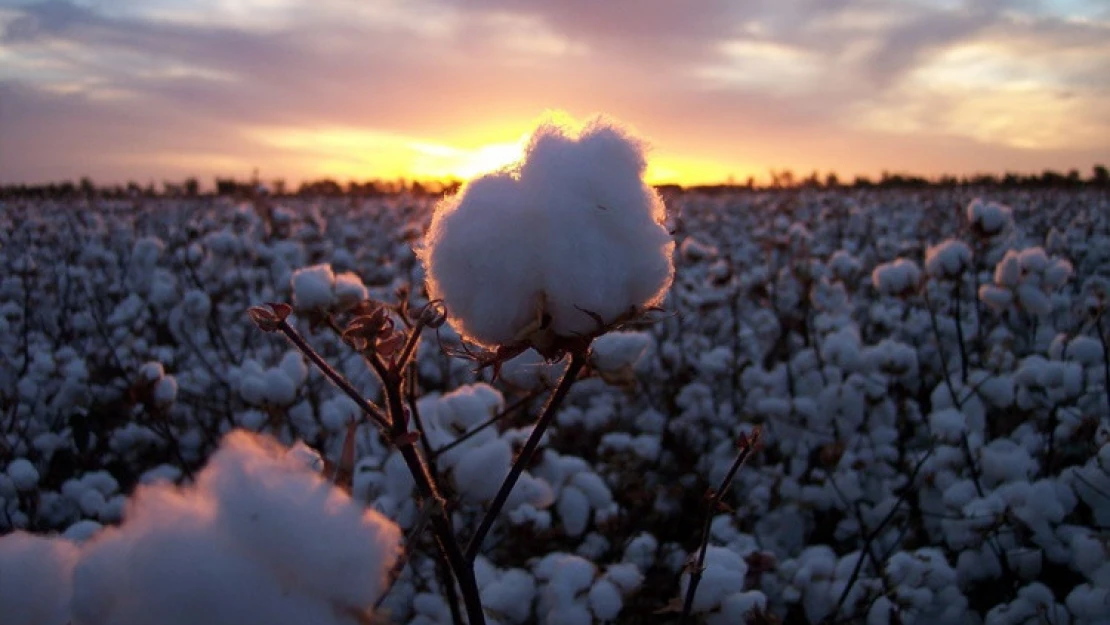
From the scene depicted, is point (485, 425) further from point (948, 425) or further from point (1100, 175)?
point (1100, 175)

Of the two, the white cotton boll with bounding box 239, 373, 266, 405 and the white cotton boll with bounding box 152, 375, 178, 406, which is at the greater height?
the white cotton boll with bounding box 239, 373, 266, 405

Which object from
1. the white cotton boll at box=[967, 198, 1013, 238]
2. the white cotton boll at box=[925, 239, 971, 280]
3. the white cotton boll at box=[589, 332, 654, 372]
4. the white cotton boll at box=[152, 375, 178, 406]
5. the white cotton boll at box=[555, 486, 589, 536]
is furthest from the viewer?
the white cotton boll at box=[925, 239, 971, 280]

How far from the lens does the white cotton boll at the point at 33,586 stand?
2.09 ft

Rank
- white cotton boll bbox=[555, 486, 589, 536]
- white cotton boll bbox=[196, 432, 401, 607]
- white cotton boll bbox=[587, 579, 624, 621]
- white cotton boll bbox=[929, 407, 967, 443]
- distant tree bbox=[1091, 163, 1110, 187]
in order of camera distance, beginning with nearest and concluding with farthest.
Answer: white cotton boll bbox=[196, 432, 401, 607] < white cotton boll bbox=[587, 579, 624, 621] < white cotton boll bbox=[555, 486, 589, 536] < white cotton boll bbox=[929, 407, 967, 443] < distant tree bbox=[1091, 163, 1110, 187]

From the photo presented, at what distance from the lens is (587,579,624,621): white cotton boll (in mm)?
1671

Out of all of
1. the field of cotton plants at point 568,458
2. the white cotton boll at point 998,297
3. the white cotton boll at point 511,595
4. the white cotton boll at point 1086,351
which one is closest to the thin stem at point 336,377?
the field of cotton plants at point 568,458

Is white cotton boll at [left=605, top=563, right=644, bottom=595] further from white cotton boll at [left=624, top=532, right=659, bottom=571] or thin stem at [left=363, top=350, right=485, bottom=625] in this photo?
thin stem at [left=363, top=350, right=485, bottom=625]

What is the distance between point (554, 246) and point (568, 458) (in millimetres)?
1735

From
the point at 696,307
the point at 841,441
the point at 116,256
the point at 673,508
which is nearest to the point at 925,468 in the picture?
the point at 841,441

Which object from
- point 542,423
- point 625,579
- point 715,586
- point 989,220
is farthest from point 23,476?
point 989,220

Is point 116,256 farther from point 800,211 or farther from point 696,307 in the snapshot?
point 800,211

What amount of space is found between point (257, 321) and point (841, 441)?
92.0 inches

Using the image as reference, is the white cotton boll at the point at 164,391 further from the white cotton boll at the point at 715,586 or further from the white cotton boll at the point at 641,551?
the white cotton boll at the point at 715,586

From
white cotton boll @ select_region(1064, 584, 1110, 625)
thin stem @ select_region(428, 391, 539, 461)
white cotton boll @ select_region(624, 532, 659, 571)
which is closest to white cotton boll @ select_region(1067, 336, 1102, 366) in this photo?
white cotton boll @ select_region(1064, 584, 1110, 625)
